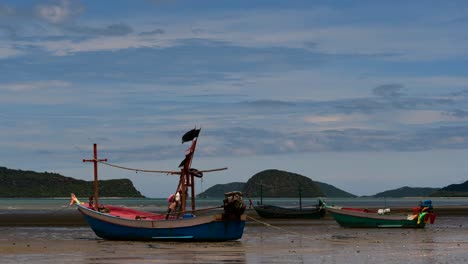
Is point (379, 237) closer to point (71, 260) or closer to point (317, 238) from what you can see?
point (317, 238)

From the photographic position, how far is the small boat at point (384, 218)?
192 feet

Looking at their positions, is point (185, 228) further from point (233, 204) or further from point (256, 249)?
point (256, 249)

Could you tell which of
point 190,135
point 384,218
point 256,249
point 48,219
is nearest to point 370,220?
point 384,218

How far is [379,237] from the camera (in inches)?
1916

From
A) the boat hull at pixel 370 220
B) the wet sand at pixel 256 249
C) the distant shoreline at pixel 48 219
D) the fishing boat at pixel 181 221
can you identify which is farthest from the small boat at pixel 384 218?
the fishing boat at pixel 181 221

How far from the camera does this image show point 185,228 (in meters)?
42.6

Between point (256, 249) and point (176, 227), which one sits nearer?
point (256, 249)

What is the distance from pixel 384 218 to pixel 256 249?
22.2m

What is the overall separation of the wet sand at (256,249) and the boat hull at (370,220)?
6.73 m

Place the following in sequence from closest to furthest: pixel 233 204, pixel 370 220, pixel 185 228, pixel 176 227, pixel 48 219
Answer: pixel 233 204 → pixel 185 228 → pixel 176 227 → pixel 370 220 → pixel 48 219

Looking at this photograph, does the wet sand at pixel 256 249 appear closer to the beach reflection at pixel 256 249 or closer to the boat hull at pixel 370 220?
the beach reflection at pixel 256 249

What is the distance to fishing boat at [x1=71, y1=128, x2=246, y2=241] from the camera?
139 feet

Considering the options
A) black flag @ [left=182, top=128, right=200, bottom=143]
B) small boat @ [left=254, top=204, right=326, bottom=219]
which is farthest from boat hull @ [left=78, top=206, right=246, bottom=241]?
small boat @ [left=254, top=204, right=326, bottom=219]

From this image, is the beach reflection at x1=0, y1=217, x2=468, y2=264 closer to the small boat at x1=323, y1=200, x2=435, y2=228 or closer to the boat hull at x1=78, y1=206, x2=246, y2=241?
the boat hull at x1=78, y1=206, x2=246, y2=241
